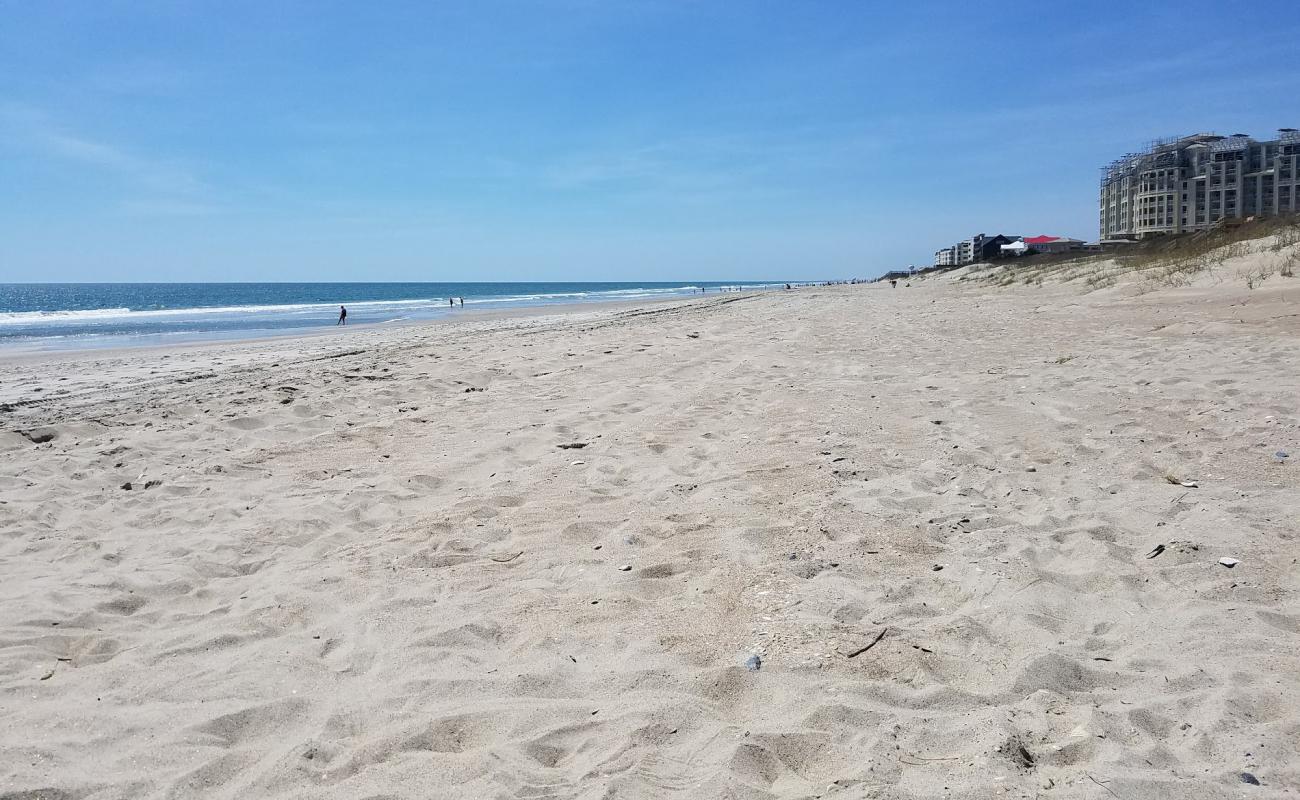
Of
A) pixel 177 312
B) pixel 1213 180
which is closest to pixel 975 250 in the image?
pixel 1213 180

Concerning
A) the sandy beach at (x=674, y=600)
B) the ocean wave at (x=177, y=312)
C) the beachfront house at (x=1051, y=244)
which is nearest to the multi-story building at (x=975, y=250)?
the beachfront house at (x=1051, y=244)

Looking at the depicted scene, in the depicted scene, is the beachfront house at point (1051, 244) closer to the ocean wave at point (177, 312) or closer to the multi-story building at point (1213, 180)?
the multi-story building at point (1213, 180)

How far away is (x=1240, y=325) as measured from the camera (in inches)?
361

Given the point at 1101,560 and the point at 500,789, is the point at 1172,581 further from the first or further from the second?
the point at 500,789

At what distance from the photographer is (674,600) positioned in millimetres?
3027

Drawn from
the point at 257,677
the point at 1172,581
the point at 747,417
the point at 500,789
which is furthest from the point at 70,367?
the point at 1172,581

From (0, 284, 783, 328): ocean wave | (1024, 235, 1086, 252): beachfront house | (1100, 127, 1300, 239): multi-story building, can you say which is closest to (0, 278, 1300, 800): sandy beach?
(0, 284, 783, 328): ocean wave

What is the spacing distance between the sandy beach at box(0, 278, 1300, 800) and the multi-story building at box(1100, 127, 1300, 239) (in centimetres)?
7492

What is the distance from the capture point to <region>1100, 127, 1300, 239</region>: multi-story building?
68.6 metres

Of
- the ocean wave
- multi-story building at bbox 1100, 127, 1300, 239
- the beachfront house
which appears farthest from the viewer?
multi-story building at bbox 1100, 127, 1300, 239

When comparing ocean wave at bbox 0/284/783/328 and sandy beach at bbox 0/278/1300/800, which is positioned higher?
ocean wave at bbox 0/284/783/328

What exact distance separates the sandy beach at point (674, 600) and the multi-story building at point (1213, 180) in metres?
74.9

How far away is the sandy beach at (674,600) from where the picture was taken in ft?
6.71

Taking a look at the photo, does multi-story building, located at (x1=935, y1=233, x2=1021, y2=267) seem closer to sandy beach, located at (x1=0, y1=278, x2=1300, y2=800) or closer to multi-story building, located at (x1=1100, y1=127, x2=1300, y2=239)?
multi-story building, located at (x1=1100, y1=127, x2=1300, y2=239)
